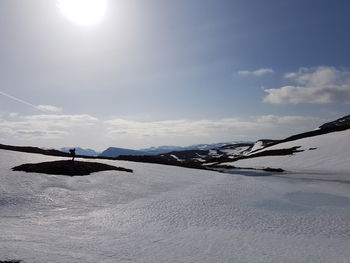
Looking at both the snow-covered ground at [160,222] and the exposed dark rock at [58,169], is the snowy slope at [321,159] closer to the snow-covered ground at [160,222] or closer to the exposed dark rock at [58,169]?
the snow-covered ground at [160,222]

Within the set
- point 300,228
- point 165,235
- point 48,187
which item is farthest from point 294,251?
point 48,187

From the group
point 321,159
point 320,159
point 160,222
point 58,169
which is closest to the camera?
point 160,222

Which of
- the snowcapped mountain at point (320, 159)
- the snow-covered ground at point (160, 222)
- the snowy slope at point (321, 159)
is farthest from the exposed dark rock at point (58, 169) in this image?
the snowcapped mountain at point (320, 159)

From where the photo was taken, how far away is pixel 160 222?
55.0 ft

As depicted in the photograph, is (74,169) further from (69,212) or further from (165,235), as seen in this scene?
(165,235)

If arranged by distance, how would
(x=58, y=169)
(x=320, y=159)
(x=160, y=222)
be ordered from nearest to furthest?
(x=160, y=222) < (x=58, y=169) < (x=320, y=159)

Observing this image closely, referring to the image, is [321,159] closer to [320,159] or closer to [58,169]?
[320,159]

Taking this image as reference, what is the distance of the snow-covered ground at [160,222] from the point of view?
11539 millimetres

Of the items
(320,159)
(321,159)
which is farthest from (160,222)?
(320,159)

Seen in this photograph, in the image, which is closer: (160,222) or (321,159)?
(160,222)

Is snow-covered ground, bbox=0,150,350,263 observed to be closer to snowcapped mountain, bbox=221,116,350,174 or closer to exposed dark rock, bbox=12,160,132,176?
exposed dark rock, bbox=12,160,132,176

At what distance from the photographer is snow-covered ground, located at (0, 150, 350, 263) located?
1154cm

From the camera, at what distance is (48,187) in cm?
2298

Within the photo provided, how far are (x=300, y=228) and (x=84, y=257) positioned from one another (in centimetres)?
1249
